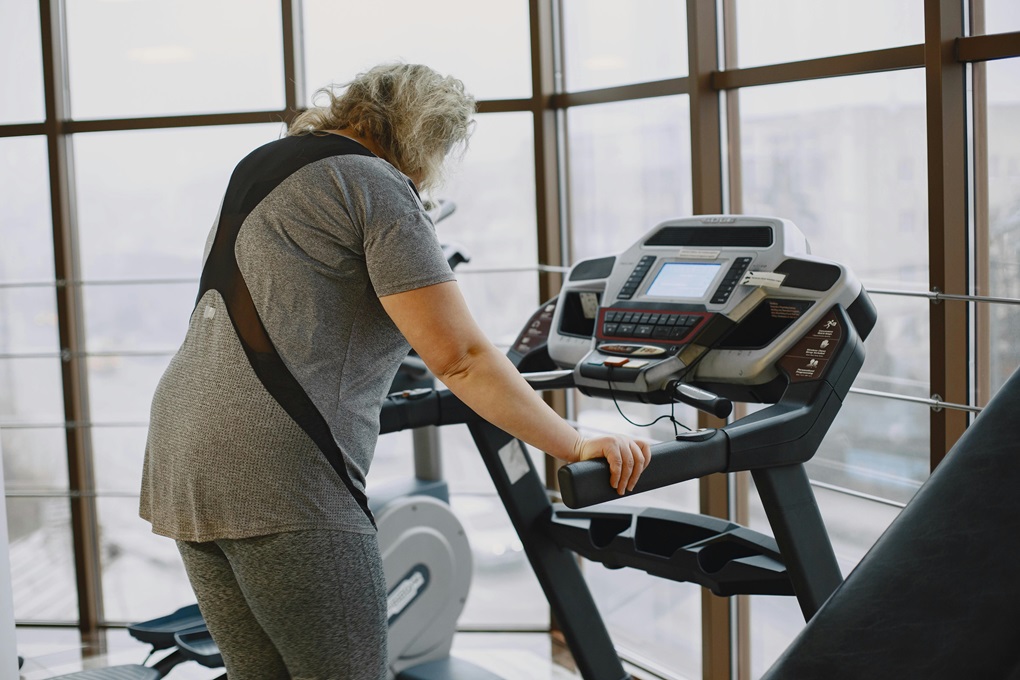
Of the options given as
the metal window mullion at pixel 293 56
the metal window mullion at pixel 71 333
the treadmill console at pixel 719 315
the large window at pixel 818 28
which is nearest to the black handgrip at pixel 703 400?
the treadmill console at pixel 719 315

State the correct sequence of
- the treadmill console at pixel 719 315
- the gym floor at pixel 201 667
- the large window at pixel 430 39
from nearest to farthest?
the treadmill console at pixel 719 315 < the gym floor at pixel 201 667 < the large window at pixel 430 39

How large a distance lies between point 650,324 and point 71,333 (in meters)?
2.73

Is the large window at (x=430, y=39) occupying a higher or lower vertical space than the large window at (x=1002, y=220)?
higher

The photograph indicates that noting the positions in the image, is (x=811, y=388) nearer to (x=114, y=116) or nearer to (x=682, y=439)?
(x=682, y=439)

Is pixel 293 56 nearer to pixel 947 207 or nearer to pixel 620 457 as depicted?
pixel 947 207

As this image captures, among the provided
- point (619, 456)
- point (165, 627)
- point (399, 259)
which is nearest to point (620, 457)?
point (619, 456)

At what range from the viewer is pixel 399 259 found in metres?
1.42

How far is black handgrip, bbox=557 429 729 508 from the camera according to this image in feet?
4.65

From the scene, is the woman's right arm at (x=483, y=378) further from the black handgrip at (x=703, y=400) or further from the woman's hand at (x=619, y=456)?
the black handgrip at (x=703, y=400)

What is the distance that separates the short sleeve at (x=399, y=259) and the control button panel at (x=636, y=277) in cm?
68

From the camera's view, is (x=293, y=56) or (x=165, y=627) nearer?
(x=165, y=627)

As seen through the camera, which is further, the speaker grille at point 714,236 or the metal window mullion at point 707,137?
the metal window mullion at point 707,137

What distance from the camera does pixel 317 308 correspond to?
1.44 metres

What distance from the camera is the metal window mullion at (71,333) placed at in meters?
3.75
